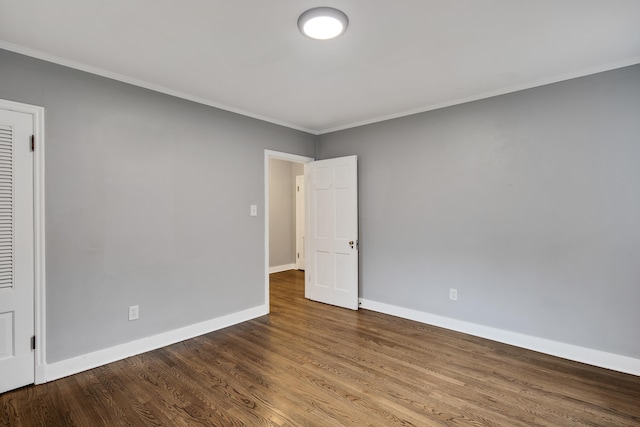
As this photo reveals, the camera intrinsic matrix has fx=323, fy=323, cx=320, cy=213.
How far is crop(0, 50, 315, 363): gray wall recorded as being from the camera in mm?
2510

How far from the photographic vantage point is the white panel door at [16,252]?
2.29m

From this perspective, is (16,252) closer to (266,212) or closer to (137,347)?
(137,347)

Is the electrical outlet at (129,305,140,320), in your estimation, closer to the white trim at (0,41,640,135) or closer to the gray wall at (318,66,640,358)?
the white trim at (0,41,640,135)

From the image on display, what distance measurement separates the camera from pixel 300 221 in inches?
269

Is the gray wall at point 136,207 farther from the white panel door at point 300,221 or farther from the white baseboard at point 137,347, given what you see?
the white panel door at point 300,221

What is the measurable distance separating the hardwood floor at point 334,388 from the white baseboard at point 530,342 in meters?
0.08

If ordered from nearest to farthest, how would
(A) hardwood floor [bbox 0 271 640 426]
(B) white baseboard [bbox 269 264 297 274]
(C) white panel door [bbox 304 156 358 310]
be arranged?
1. (A) hardwood floor [bbox 0 271 640 426]
2. (C) white panel door [bbox 304 156 358 310]
3. (B) white baseboard [bbox 269 264 297 274]

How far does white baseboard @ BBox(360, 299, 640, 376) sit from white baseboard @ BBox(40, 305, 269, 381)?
1.86 meters

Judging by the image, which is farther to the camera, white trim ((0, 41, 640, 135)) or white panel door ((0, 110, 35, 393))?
white trim ((0, 41, 640, 135))

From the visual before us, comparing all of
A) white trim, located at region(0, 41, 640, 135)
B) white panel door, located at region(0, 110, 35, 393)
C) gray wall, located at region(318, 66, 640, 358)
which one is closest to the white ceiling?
white trim, located at region(0, 41, 640, 135)

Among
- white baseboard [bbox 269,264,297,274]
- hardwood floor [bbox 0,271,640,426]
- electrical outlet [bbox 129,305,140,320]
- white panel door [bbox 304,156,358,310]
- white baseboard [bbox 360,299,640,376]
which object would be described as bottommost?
hardwood floor [bbox 0,271,640,426]

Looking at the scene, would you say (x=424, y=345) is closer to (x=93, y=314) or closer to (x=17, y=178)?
(x=93, y=314)

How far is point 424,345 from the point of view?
313 centimetres


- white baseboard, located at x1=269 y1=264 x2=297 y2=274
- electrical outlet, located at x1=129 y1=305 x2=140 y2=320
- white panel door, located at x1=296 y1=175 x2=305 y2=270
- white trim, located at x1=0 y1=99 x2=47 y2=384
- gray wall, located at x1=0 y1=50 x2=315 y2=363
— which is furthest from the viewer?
white panel door, located at x1=296 y1=175 x2=305 y2=270
